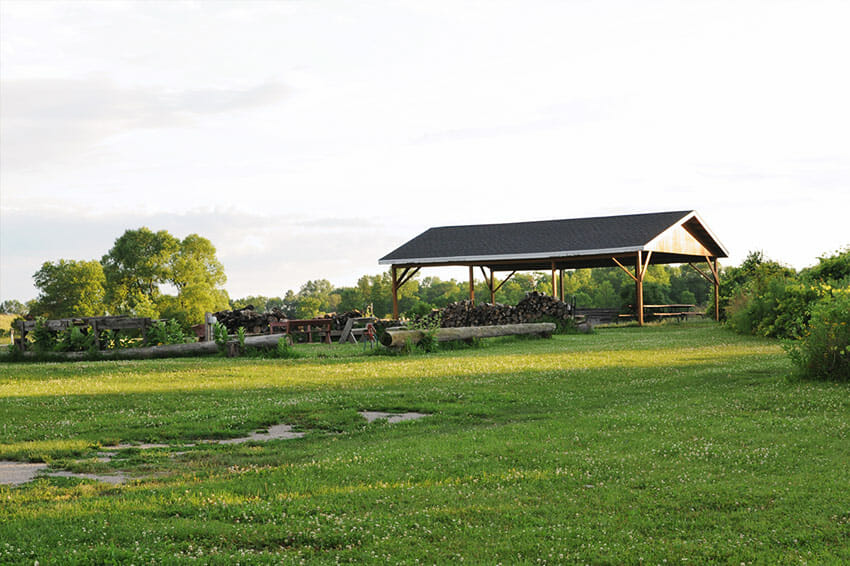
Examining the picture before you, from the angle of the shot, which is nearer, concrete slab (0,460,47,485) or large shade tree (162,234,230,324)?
concrete slab (0,460,47,485)

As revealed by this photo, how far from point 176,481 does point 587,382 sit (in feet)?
29.8

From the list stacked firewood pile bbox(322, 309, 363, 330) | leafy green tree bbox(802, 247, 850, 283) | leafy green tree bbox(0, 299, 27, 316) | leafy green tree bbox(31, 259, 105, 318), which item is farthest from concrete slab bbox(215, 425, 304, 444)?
leafy green tree bbox(0, 299, 27, 316)

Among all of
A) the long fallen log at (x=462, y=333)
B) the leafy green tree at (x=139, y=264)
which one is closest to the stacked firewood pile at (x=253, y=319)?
the long fallen log at (x=462, y=333)

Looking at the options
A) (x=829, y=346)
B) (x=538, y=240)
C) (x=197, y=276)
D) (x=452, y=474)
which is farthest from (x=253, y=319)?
(x=197, y=276)

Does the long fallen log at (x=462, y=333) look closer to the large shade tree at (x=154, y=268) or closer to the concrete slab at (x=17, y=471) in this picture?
the concrete slab at (x=17, y=471)

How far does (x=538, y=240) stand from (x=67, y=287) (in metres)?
51.8

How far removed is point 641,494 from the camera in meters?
6.45

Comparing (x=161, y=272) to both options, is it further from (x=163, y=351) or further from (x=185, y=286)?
(x=163, y=351)

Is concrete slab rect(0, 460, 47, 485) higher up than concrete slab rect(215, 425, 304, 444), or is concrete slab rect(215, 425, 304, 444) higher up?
concrete slab rect(0, 460, 47, 485)

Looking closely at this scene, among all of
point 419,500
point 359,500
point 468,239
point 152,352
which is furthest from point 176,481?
point 468,239

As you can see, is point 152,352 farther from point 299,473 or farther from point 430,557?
point 430,557

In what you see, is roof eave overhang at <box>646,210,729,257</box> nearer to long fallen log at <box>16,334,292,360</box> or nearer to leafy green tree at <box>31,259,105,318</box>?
long fallen log at <box>16,334,292,360</box>

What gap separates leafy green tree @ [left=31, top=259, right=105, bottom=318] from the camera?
7100cm

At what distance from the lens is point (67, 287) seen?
71.3 metres
